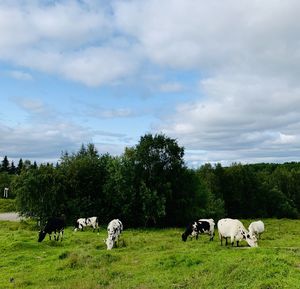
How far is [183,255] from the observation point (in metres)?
19.4

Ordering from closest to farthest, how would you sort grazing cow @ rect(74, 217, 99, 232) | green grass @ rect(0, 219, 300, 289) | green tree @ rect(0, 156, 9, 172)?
green grass @ rect(0, 219, 300, 289) → grazing cow @ rect(74, 217, 99, 232) → green tree @ rect(0, 156, 9, 172)

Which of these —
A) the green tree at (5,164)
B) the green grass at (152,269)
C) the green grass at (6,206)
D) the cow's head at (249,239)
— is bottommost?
the green grass at (152,269)

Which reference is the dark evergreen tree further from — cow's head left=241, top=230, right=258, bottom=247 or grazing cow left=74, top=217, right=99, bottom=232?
cow's head left=241, top=230, right=258, bottom=247

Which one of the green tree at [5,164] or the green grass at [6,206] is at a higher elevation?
the green tree at [5,164]

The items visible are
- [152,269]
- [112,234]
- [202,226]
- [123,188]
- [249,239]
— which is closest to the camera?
[152,269]

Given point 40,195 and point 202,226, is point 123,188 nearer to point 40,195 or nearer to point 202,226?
point 40,195

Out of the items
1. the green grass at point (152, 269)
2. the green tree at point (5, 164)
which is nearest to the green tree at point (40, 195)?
the green grass at point (152, 269)

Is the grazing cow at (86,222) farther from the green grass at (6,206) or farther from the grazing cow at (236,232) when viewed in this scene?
the green grass at (6,206)

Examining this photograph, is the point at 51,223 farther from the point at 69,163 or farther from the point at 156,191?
the point at 69,163

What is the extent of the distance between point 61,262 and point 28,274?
175cm

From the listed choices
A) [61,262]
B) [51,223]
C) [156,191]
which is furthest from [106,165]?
[61,262]

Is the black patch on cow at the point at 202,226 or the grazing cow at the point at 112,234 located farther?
the black patch on cow at the point at 202,226

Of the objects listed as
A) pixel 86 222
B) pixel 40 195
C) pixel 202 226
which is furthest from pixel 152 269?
pixel 40 195

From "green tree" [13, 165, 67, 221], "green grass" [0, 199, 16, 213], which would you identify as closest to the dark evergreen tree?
"green grass" [0, 199, 16, 213]
